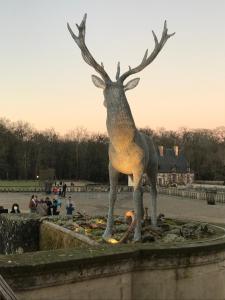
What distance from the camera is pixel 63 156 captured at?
9444 centimetres

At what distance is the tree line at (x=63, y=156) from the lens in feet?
297

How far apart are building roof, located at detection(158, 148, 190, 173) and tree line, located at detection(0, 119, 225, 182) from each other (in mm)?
6439

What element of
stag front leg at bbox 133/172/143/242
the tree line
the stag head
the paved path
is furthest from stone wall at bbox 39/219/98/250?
the tree line

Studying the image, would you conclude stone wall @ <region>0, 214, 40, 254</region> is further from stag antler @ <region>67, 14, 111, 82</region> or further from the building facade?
the building facade

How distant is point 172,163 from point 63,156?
74.4 feet

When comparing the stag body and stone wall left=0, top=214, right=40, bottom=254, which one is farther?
stone wall left=0, top=214, right=40, bottom=254

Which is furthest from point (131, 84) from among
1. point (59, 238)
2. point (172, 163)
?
point (172, 163)

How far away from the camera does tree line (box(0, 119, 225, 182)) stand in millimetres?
90656

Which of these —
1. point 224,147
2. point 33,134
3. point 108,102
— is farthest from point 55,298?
point 224,147

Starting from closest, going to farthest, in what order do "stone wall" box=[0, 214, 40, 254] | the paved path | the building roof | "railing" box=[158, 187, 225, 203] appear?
"stone wall" box=[0, 214, 40, 254]
the paved path
"railing" box=[158, 187, 225, 203]
the building roof

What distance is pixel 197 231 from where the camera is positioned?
988cm

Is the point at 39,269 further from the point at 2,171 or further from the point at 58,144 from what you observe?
the point at 58,144

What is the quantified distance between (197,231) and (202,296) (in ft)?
7.11

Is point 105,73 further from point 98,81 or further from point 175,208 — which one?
point 175,208
